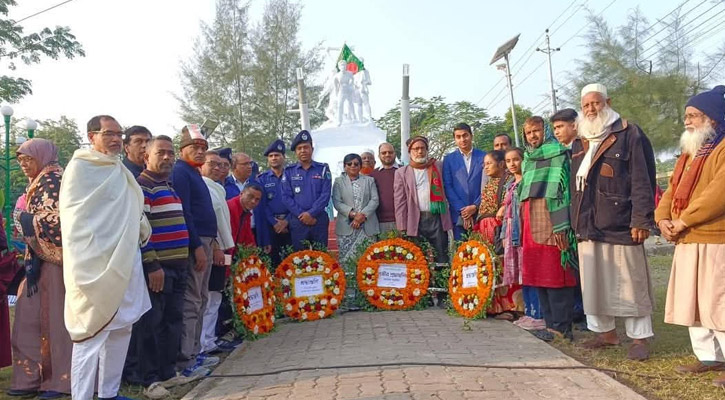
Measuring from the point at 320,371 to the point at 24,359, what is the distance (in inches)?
82.2

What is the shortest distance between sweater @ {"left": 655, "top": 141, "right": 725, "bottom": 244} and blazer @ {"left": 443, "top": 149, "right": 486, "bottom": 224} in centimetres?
319

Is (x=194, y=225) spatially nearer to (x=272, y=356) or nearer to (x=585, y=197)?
(x=272, y=356)

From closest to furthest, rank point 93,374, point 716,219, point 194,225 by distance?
point 93,374
point 716,219
point 194,225

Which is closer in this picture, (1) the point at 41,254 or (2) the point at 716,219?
(2) the point at 716,219

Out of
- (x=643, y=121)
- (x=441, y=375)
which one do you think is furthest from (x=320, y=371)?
(x=643, y=121)

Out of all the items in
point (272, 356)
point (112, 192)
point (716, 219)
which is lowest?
point (272, 356)

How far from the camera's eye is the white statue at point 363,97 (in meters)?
21.4

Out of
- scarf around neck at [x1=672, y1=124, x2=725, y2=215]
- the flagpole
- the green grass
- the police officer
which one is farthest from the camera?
the flagpole

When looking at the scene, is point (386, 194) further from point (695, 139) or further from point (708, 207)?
point (708, 207)

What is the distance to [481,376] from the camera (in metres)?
4.05

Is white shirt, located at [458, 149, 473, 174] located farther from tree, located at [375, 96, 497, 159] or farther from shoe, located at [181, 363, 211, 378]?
tree, located at [375, 96, 497, 159]

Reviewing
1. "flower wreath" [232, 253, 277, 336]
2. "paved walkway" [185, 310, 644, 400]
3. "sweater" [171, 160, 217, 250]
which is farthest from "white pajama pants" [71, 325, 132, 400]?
"flower wreath" [232, 253, 277, 336]

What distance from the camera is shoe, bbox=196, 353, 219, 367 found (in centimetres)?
505

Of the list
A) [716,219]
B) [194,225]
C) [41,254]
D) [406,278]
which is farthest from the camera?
[406,278]
